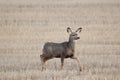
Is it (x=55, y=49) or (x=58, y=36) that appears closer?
(x=55, y=49)

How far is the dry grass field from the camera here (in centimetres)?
1511

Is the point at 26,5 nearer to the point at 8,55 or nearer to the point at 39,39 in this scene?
the point at 39,39

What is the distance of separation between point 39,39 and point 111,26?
5.53 meters

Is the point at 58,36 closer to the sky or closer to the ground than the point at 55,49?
closer to the sky

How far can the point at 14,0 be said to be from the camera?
141 ft

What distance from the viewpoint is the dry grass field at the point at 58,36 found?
49.6ft

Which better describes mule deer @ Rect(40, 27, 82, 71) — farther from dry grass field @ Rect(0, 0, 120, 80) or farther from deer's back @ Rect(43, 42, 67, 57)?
dry grass field @ Rect(0, 0, 120, 80)

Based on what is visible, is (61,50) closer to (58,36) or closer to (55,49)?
(55,49)

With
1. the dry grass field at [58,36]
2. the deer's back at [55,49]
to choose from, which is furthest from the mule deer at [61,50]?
the dry grass field at [58,36]

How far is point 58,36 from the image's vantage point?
26.3 m

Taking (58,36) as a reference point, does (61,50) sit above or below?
below

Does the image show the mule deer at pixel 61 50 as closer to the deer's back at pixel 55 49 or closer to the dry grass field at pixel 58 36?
the deer's back at pixel 55 49

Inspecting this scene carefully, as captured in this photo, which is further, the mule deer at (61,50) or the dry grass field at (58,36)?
the mule deer at (61,50)

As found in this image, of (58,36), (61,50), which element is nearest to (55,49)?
(61,50)
